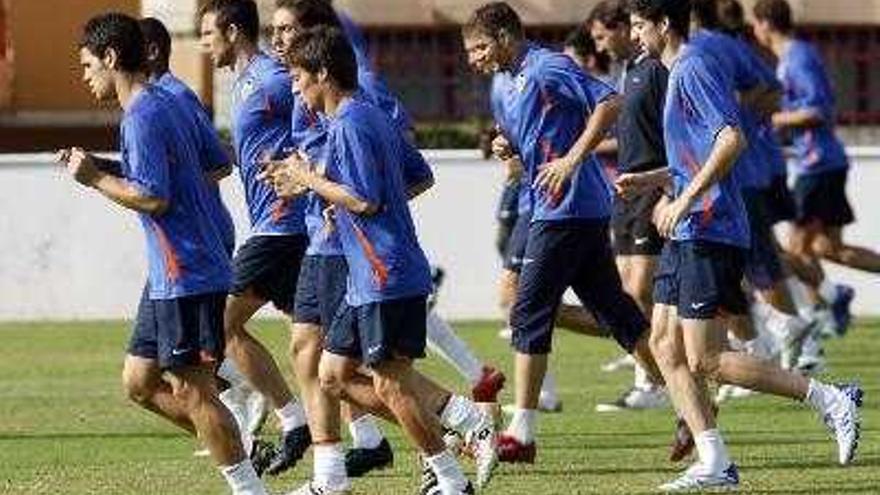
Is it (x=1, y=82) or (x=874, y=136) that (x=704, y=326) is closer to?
(x=1, y=82)

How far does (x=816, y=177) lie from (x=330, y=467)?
9.79 meters

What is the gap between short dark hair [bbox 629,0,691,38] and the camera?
518 inches

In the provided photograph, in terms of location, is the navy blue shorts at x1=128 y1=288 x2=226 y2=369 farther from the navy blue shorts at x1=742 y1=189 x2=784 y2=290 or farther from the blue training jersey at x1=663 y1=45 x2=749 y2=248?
the navy blue shorts at x1=742 y1=189 x2=784 y2=290

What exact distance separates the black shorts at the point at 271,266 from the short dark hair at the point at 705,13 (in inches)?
84.7

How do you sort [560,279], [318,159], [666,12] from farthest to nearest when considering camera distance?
[560,279] < [666,12] < [318,159]

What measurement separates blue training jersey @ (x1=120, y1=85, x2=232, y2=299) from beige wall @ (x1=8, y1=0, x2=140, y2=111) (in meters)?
17.5

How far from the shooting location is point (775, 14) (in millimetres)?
20672

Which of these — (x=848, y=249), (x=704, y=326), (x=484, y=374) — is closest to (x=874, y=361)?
(x=848, y=249)

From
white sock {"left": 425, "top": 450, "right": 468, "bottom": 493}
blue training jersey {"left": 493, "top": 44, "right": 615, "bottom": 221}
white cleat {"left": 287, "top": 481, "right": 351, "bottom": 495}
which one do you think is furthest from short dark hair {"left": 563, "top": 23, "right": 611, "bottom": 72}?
white sock {"left": 425, "top": 450, "right": 468, "bottom": 493}

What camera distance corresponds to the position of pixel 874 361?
20109mm

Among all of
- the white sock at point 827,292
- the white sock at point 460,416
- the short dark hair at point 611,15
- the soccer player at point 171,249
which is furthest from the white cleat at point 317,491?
the white sock at point 827,292

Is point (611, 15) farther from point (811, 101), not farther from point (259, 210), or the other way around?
point (811, 101)

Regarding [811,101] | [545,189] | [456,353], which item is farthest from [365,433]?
[811,101]

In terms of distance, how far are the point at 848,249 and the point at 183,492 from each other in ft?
32.8
